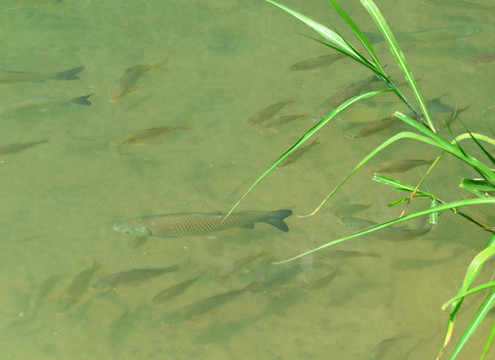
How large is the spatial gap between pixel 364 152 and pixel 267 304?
5.68ft

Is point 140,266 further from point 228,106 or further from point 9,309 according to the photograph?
point 228,106

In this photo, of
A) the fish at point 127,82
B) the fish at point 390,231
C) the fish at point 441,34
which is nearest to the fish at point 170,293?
the fish at point 390,231

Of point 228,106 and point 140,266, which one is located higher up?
point 228,106

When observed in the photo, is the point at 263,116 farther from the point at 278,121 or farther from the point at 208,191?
the point at 208,191

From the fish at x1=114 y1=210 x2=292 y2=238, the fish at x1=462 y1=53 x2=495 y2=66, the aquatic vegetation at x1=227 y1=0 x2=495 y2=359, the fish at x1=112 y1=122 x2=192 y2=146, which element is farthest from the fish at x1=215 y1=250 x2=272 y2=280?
the fish at x1=462 y1=53 x2=495 y2=66

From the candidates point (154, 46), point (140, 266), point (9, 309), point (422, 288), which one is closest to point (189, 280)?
point (140, 266)

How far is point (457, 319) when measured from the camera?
324 cm

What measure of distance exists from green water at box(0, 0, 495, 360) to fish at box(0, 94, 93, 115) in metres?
0.14

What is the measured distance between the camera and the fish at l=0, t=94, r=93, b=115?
4547mm

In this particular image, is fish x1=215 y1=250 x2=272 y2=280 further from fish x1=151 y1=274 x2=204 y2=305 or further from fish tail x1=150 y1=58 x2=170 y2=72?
fish tail x1=150 y1=58 x2=170 y2=72

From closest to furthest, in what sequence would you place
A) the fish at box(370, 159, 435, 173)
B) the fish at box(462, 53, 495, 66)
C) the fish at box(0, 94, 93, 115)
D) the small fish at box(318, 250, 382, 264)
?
the small fish at box(318, 250, 382, 264) < the fish at box(370, 159, 435, 173) < the fish at box(0, 94, 93, 115) < the fish at box(462, 53, 495, 66)

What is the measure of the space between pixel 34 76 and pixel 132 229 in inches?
90.8

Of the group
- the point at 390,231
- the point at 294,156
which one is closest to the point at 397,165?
the point at 390,231

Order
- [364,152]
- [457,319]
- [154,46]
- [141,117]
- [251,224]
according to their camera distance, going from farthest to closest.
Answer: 1. [154,46]
2. [141,117]
3. [364,152]
4. [251,224]
5. [457,319]
